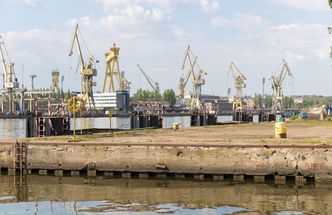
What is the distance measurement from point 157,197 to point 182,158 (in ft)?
20.2

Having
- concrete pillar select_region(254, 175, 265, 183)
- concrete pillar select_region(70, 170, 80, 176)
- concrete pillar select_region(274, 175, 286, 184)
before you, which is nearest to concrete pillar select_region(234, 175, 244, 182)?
concrete pillar select_region(254, 175, 265, 183)

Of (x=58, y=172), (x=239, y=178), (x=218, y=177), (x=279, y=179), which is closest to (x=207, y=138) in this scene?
(x=218, y=177)

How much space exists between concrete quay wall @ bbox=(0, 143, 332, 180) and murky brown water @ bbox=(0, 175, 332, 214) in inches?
45.7

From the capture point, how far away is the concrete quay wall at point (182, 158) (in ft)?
98.0

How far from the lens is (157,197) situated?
26.4m

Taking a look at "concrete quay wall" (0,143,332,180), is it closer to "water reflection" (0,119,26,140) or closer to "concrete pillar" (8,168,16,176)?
"concrete pillar" (8,168,16,176)

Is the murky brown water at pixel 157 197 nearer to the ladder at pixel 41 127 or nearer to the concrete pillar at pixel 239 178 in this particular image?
the concrete pillar at pixel 239 178

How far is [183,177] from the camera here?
3203 cm

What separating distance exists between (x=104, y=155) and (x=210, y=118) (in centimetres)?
7528

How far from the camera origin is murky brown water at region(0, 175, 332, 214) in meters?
23.2

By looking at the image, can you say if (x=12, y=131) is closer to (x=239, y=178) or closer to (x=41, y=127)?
(x=41, y=127)

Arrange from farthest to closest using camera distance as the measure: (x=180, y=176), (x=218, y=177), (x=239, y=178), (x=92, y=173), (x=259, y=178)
A: (x=92, y=173), (x=180, y=176), (x=218, y=177), (x=239, y=178), (x=259, y=178)

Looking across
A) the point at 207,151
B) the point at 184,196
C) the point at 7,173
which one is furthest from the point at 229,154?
the point at 7,173

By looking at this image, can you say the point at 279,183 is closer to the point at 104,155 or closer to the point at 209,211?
the point at 209,211
